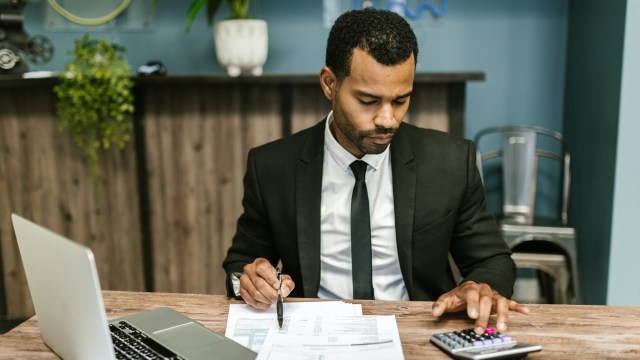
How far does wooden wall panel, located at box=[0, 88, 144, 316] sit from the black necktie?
68.1 inches

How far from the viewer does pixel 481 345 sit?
3.32ft

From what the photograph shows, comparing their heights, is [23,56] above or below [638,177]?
above

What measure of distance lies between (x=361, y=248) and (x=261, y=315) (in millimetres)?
395

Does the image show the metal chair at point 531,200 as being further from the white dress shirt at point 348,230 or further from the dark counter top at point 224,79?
the white dress shirt at point 348,230

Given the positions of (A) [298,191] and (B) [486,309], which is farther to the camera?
(A) [298,191]

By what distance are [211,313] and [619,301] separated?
1901mm

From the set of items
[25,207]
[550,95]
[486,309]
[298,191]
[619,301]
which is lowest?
[619,301]

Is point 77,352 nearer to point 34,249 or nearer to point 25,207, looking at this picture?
point 34,249

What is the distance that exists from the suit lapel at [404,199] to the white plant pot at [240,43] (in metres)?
1.34

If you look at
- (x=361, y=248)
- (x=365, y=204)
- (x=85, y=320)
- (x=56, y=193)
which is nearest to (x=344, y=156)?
(x=365, y=204)

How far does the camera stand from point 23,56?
3.08 meters

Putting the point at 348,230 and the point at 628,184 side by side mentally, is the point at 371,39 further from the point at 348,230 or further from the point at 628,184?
the point at 628,184

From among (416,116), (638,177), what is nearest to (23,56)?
(416,116)

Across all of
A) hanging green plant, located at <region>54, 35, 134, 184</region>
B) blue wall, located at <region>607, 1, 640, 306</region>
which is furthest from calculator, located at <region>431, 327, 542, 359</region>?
hanging green plant, located at <region>54, 35, 134, 184</region>
